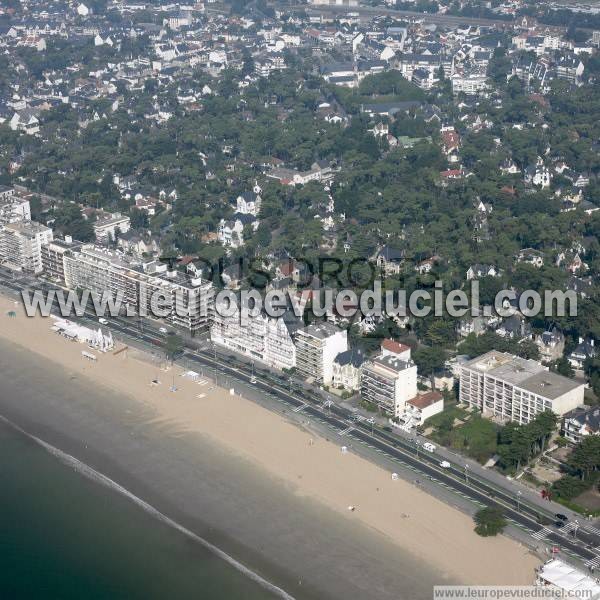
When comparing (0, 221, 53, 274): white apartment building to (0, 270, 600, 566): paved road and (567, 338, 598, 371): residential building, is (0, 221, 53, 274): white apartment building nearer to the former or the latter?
(0, 270, 600, 566): paved road

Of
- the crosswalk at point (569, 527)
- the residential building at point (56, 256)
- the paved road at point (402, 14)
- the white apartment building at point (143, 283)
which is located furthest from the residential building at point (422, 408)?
the paved road at point (402, 14)

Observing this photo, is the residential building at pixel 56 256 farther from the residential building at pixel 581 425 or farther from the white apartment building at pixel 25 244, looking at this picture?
the residential building at pixel 581 425

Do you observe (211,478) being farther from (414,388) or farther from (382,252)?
(382,252)

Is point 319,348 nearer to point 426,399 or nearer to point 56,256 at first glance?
point 426,399

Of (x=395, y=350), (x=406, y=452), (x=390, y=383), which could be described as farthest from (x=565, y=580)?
(x=395, y=350)

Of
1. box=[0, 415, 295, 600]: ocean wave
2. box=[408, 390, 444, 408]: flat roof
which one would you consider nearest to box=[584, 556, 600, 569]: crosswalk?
box=[0, 415, 295, 600]: ocean wave

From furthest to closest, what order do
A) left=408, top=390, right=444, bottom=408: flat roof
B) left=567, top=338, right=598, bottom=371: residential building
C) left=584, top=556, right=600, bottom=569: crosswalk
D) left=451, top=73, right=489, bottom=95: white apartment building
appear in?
left=451, top=73, right=489, bottom=95: white apartment building, left=567, top=338, right=598, bottom=371: residential building, left=408, top=390, right=444, bottom=408: flat roof, left=584, top=556, right=600, bottom=569: crosswalk
